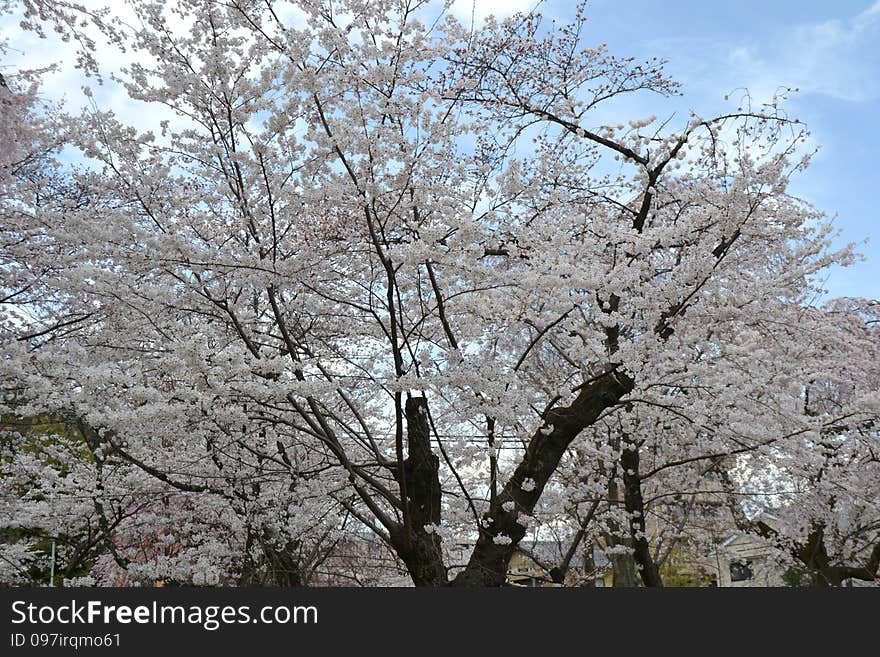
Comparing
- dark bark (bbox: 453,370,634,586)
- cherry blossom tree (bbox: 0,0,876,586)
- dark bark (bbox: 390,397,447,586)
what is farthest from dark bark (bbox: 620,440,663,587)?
dark bark (bbox: 390,397,447,586)

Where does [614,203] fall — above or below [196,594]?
above

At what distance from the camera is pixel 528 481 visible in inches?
231

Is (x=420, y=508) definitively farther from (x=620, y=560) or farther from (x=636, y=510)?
(x=620, y=560)

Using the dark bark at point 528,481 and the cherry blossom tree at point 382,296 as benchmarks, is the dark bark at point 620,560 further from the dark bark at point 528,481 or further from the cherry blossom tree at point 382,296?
the dark bark at point 528,481

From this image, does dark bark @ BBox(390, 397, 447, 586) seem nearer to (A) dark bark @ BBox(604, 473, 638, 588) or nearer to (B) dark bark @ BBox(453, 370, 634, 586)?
(B) dark bark @ BBox(453, 370, 634, 586)

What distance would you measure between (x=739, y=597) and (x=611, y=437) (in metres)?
3.50

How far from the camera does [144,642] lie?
15.1 ft

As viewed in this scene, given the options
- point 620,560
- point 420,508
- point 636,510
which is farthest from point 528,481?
point 620,560

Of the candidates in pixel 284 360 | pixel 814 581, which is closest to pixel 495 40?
pixel 284 360

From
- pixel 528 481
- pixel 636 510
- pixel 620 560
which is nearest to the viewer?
pixel 528 481

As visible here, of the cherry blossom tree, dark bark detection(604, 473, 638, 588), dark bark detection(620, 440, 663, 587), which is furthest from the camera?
dark bark detection(604, 473, 638, 588)

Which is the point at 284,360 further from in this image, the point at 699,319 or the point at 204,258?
the point at 699,319

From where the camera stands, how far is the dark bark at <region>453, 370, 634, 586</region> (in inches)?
234

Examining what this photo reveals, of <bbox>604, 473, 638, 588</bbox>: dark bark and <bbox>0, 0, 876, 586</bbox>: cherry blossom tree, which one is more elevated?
<bbox>0, 0, 876, 586</bbox>: cherry blossom tree
